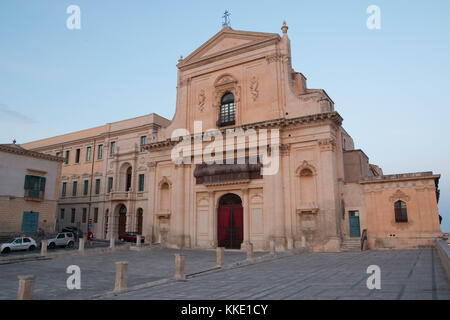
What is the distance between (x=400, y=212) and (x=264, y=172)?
936 cm

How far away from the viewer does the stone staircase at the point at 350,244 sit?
21.6 meters

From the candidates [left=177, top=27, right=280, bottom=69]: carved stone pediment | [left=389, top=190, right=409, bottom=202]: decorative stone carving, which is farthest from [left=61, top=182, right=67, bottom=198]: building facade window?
[left=389, top=190, right=409, bottom=202]: decorative stone carving

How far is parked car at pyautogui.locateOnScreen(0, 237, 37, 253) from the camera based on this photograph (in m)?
24.0

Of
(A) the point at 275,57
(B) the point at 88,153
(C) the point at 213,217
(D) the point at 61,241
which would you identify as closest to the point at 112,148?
(B) the point at 88,153

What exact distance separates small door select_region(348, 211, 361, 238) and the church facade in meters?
0.07

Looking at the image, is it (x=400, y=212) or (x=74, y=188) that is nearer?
(x=400, y=212)

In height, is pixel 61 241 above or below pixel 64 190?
below

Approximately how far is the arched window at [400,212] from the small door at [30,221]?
2961 cm

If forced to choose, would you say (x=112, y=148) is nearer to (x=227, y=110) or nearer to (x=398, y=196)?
(x=227, y=110)

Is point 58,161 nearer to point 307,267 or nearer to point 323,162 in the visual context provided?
point 323,162

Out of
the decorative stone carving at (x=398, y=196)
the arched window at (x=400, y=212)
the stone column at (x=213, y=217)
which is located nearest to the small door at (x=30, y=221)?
the stone column at (x=213, y=217)

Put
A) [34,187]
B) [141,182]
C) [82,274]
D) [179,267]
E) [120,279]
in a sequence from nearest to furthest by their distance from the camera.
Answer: [120,279] → [179,267] → [82,274] → [34,187] → [141,182]

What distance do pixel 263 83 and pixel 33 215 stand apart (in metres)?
23.4

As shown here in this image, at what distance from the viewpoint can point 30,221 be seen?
30578 mm
